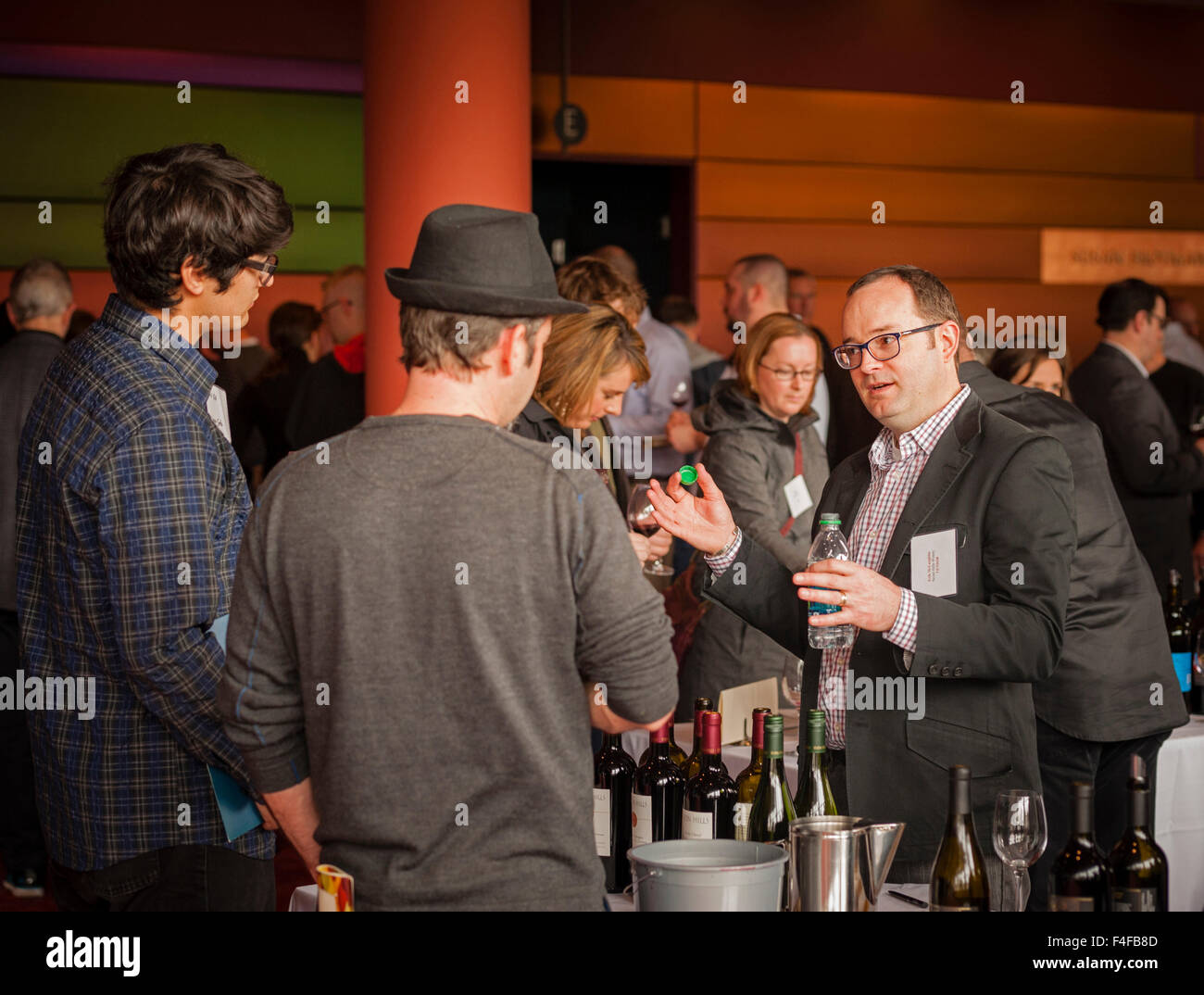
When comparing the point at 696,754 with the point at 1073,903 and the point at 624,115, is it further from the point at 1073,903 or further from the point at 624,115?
the point at 624,115

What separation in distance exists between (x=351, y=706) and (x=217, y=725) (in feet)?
1.47

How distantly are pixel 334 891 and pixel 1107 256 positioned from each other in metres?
8.32

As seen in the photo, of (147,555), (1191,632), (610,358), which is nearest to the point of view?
(147,555)

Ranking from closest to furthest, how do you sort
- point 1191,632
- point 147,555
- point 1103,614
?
point 147,555
point 1103,614
point 1191,632

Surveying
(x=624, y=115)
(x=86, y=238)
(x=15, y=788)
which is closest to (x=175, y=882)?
(x=15, y=788)

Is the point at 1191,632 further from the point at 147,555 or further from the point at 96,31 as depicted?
the point at 96,31

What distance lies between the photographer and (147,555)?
1.77 metres

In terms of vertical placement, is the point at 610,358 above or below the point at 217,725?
above

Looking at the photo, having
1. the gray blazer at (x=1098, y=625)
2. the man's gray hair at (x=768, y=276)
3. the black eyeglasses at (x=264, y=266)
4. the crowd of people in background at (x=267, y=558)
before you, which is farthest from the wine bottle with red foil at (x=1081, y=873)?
the man's gray hair at (x=768, y=276)

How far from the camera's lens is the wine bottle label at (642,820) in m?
2.12

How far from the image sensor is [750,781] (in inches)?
89.4

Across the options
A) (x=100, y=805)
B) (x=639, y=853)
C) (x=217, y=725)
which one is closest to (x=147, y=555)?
(x=217, y=725)

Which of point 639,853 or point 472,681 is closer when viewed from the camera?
point 472,681

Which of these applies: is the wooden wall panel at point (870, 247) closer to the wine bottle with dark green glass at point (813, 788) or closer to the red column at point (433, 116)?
the red column at point (433, 116)
